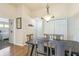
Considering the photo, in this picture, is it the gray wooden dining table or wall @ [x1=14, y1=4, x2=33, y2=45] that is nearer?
the gray wooden dining table

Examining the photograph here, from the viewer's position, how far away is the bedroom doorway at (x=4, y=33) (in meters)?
2.47

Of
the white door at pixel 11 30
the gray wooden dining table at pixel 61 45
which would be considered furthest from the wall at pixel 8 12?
the gray wooden dining table at pixel 61 45

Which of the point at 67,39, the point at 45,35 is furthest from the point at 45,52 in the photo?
the point at 67,39

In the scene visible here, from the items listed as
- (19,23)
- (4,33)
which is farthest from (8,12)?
(4,33)

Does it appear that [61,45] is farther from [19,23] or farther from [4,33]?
[4,33]

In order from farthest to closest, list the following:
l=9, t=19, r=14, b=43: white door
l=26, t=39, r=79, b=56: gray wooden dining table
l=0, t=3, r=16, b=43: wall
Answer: l=9, t=19, r=14, b=43: white door < l=0, t=3, r=16, b=43: wall < l=26, t=39, r=79, b=56: gray wooden dining table

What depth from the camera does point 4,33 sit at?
263 centimetres

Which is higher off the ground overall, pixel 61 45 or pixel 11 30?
pixel 11 30

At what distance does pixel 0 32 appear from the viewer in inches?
103

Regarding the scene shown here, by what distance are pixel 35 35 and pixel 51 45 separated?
512mm

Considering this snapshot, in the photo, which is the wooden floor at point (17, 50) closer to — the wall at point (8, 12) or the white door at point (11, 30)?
the white door at point (11, 30)

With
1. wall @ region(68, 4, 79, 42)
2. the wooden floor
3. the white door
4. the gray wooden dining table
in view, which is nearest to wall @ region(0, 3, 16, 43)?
the white door

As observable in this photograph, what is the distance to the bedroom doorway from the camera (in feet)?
8.10

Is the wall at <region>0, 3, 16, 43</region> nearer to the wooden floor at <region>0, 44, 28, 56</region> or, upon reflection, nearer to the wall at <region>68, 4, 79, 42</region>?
the wooden floor at <region>0, 44, 28, 56</region>
